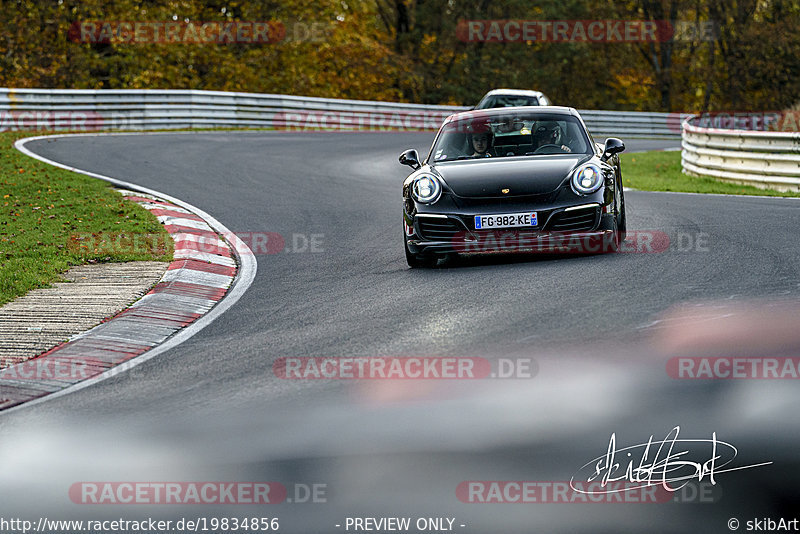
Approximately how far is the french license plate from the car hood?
18cm

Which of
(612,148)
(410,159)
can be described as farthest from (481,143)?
(612,148)

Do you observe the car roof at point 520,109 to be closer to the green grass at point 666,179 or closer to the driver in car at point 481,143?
the driver in car at point 481,143

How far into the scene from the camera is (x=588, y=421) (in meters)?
5.36

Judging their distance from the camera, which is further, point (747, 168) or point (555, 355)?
point (747, 168)

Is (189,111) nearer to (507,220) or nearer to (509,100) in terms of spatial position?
(509,100)

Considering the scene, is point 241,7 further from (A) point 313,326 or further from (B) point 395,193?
(A) point 313,326

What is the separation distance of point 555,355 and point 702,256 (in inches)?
154

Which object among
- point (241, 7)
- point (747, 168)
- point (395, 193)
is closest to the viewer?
point (395, 193)

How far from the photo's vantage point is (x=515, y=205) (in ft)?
31.5

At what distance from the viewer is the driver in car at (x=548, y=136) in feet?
35.4

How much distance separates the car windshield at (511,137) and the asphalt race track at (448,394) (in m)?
1.08

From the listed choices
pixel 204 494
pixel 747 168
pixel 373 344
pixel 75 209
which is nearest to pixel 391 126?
pixel 747 168

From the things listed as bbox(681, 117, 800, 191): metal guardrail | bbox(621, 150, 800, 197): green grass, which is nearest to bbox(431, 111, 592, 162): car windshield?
bbox(621, 150, 800, 197): green grass

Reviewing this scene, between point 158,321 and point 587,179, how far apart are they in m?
3.83
